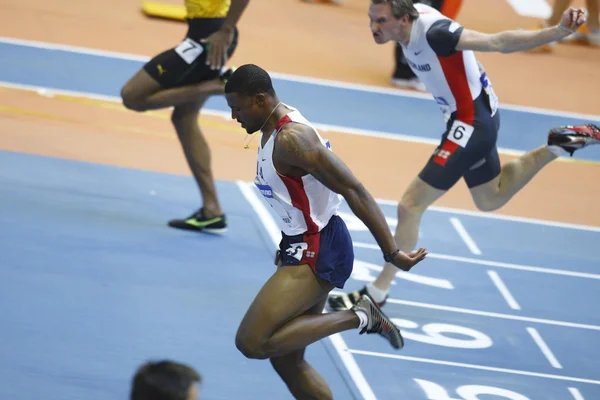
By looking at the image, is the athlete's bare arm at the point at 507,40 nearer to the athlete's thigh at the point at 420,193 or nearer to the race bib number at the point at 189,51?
the athlete's thigh at the point at 420,193

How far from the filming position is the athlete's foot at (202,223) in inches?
365

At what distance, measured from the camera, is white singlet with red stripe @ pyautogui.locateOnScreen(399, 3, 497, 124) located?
25.1 ft

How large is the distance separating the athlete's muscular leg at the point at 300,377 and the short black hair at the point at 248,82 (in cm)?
136

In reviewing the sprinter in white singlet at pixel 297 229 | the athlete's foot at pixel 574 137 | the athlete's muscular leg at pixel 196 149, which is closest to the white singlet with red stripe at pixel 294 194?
the sprinter in white singlet at pixel 297 229

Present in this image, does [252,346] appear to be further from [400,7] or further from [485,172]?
[485,172]

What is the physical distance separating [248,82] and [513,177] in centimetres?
354

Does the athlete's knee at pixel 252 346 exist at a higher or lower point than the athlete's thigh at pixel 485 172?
lower

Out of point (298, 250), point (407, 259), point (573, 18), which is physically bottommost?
point (298, 250)

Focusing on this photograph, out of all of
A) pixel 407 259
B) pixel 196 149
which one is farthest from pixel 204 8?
pixel 407 259

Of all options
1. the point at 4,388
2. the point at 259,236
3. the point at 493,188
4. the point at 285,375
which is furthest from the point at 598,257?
the point at 4,388

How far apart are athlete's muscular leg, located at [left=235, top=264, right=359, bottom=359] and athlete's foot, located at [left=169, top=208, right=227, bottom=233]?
345cm

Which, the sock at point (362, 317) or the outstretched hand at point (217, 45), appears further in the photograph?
the outstretched hand at point (217, 45)

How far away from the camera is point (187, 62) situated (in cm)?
892

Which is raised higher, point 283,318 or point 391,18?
point 391,18
